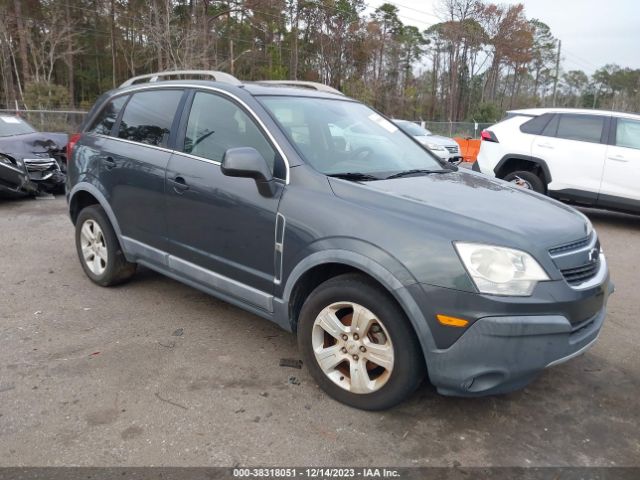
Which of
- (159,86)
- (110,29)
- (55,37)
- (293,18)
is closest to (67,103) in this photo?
(55,37)

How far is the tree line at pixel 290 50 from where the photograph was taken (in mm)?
33312

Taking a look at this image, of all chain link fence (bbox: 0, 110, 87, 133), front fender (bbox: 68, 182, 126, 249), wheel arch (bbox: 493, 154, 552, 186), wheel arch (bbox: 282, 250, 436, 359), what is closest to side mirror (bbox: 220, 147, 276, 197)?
wheel arch (bbox: 282, 250, 436, 359)

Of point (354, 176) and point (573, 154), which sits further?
point (573, 154)

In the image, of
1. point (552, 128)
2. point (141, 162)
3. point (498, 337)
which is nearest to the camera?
point (498, 337)

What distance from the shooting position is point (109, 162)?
4.32 meters

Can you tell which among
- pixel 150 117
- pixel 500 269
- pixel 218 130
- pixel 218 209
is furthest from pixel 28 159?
pixel 500 269

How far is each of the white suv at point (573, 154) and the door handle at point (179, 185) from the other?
20.4ft

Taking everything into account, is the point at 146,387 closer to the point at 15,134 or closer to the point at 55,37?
the point at 15,134

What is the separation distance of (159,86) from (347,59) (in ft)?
164

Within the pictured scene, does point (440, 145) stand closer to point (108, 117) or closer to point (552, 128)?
point (552, 128)

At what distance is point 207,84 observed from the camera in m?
3.76

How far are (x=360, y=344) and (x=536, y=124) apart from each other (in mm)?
6965

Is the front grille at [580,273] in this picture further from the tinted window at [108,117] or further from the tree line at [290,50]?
the tree line at [290,50]

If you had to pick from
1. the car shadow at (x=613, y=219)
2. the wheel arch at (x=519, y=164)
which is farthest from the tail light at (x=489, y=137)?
the car shadow at (x=613, y=219)
